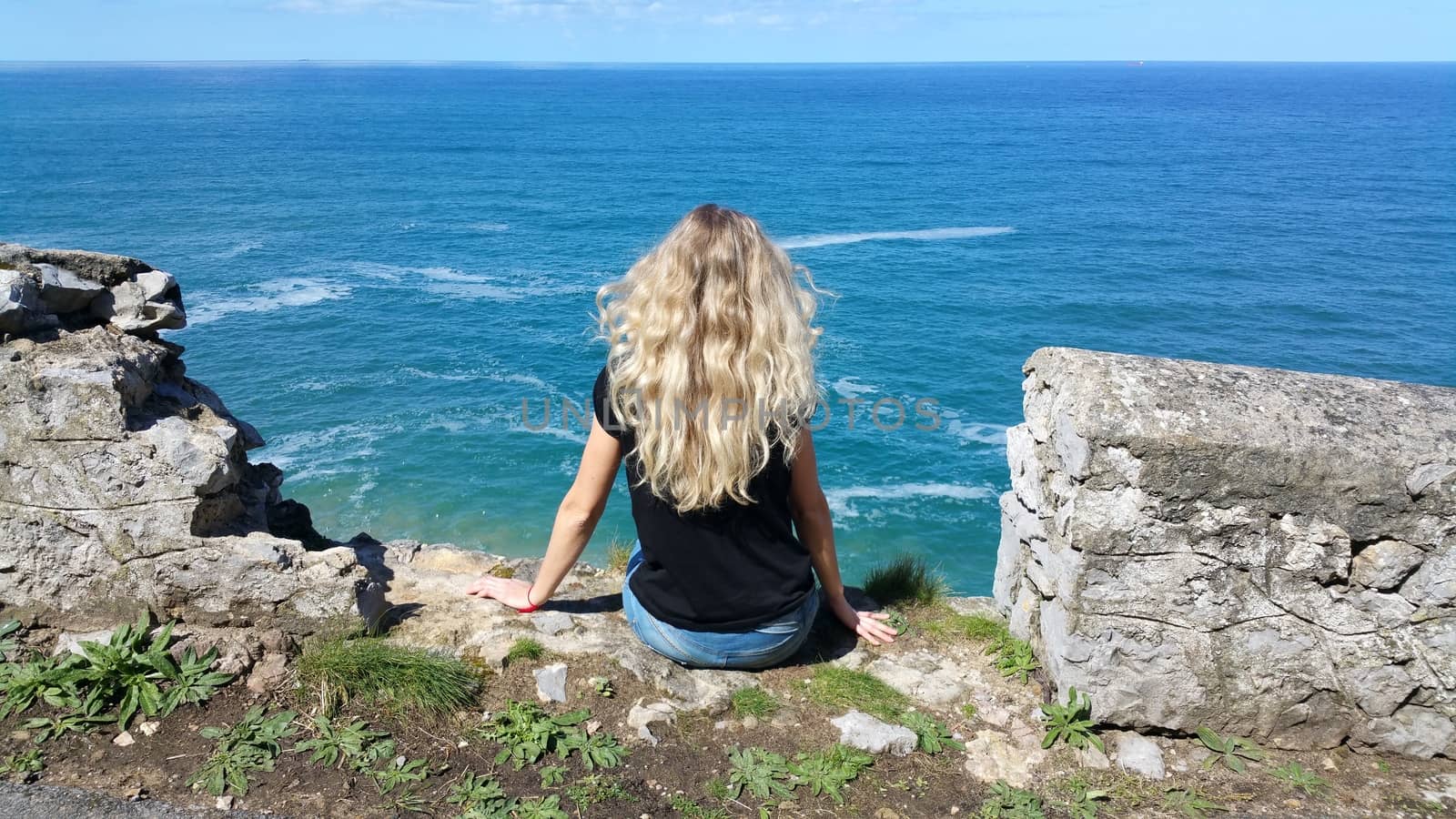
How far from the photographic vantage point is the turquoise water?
27.7 m

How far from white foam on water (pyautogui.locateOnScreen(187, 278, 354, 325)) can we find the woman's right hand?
3649 centimetres

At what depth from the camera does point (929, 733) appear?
4820 mm

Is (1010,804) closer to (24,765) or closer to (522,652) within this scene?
(522,652)

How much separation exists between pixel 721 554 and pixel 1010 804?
5.72 ft

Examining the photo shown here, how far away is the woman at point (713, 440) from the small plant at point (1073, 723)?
133 centimetres

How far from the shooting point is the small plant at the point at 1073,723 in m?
4.76

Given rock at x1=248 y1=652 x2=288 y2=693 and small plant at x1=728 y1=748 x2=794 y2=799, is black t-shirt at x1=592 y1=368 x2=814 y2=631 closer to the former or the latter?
small plant at x1=728 y1=748 x2=794 y2=799

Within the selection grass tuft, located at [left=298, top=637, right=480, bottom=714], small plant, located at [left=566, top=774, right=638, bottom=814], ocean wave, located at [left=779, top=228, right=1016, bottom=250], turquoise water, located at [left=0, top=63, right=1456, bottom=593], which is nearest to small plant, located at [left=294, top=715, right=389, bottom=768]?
grass tuft, located at [left=298, top=637, right=480, bottom=714]

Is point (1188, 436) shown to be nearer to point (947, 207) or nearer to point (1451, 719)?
point (1451, 719)

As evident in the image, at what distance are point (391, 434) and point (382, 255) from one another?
23.7 m

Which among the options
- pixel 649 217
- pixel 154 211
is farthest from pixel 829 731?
pixel 154 211

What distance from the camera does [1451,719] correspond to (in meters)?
4.68

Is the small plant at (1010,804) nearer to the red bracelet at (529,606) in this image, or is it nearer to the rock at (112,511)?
the red bracelet at (529,606)

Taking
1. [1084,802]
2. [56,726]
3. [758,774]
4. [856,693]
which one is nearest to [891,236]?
[856,693]
